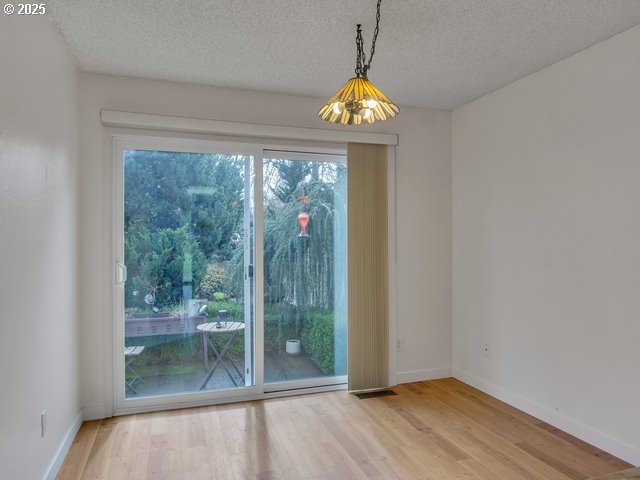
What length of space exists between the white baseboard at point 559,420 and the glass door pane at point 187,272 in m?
2.10

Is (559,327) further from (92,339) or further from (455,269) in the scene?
(92,339)

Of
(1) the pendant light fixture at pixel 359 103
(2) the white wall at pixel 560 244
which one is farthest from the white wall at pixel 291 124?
(1) the pendant light fixture at pixel 359 103

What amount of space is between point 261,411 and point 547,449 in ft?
6.78

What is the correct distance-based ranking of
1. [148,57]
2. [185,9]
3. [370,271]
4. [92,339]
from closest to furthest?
[185,9], [148,57], [92,339], [370,271]

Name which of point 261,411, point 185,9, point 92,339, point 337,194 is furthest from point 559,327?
point 92,339

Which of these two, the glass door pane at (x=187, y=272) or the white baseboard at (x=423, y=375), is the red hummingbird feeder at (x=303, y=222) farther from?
the white baseboard at (x=423, y=375)

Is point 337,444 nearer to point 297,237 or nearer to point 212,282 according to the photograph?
point 212,282

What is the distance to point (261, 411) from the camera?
3.25m

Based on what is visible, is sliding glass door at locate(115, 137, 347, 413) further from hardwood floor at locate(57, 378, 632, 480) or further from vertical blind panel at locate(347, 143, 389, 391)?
hardwood floor at locate(57, 378, 632, 480)

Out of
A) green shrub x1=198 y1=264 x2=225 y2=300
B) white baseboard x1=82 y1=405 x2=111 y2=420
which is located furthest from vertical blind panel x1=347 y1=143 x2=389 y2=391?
white baseboard x1=82 y1=405 x2=111 y2=420

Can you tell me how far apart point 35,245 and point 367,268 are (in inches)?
101

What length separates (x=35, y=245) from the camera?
2.08 m

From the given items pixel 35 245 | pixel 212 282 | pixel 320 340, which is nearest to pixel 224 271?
pixel 212 282

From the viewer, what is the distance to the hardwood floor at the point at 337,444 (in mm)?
2395
